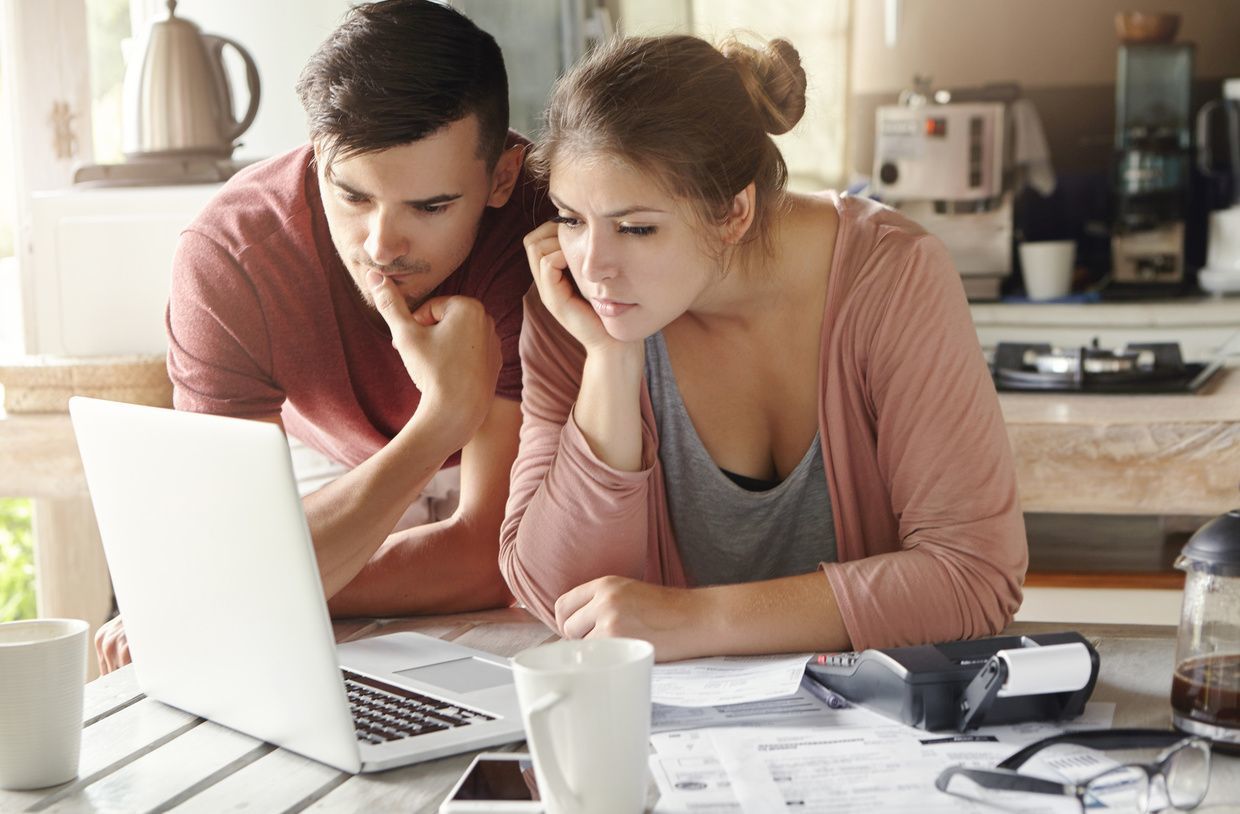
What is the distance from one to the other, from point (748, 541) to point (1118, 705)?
0.47 meters

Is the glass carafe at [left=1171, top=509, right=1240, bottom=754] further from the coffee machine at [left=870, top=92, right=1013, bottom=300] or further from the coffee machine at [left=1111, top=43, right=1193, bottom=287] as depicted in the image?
the coffee machine at [left=1111, top=43, right=1193, bottom=287]

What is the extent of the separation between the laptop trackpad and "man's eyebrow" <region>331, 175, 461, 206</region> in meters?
0.50

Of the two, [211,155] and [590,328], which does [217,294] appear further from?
[211,155]

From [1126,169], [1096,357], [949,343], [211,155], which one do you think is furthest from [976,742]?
[1126,169]

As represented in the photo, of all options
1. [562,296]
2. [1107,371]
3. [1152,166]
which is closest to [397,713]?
[562,296]

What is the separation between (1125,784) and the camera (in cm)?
81

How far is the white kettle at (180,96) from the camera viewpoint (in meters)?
2.42

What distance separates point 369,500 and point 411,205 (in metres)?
0.30

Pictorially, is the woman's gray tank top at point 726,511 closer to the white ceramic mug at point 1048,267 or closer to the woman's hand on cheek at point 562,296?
the woman's hand on cheek at point 562,296

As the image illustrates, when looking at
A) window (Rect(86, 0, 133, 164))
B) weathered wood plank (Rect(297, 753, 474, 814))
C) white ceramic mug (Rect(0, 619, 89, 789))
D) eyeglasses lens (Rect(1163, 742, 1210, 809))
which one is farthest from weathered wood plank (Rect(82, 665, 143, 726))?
window (Rect(86, 0, 133, 164))

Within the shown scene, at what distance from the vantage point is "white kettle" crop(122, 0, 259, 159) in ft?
7.95

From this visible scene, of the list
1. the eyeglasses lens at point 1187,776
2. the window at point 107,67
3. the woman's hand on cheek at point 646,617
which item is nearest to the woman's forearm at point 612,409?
the woman's hand on cheek at point 646,617

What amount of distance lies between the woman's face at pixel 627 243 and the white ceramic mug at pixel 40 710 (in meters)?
0.53

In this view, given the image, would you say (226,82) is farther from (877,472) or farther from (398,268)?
(877,472)
